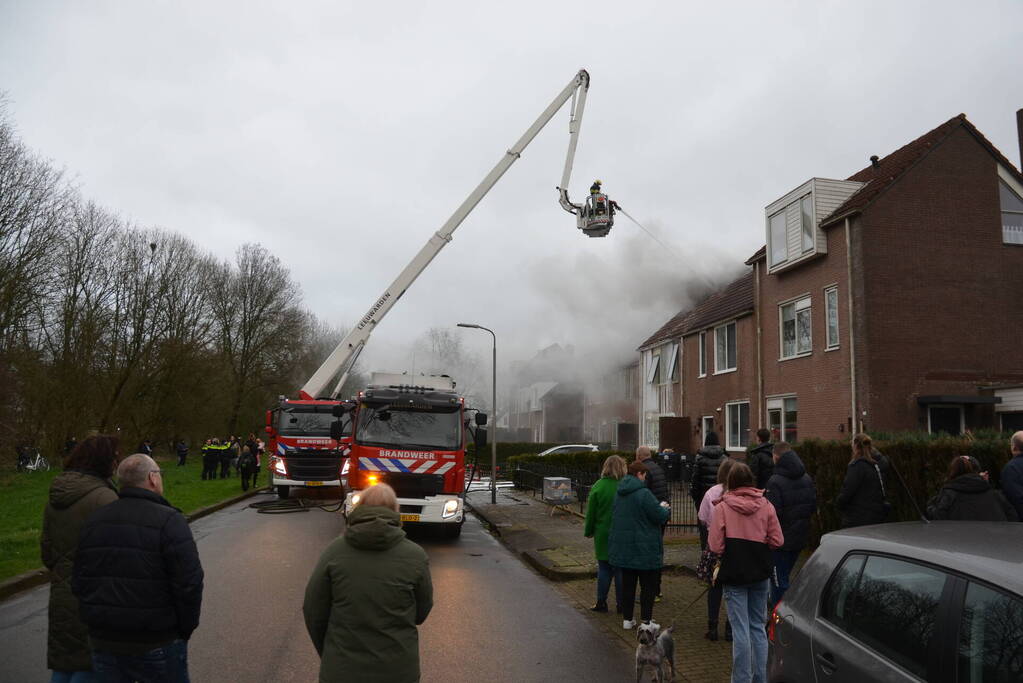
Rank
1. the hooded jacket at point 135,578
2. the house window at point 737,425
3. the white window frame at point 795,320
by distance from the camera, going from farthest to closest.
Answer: the house window at point 737,425 < the white window frame at point 795,320 < the hooded jacket at point 135,578

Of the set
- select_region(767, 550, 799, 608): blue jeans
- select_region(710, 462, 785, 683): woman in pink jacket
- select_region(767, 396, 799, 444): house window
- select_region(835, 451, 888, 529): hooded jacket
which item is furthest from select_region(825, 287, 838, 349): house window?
select_region(710, 462, 785, 683): woman in pink jacket

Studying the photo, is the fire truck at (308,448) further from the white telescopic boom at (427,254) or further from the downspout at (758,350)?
the downspout at (758,350)

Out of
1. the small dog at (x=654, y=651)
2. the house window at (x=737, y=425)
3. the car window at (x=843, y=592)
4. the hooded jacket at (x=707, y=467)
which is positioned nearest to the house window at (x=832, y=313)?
the house window at (x=737, y=425)

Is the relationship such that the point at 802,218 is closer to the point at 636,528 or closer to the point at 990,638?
the point at 636,528

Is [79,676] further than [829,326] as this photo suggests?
No

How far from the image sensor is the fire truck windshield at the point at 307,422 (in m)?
19.4

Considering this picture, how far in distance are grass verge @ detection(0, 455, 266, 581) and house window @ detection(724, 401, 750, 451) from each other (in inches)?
602

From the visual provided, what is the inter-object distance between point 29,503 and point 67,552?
1515 centimetres

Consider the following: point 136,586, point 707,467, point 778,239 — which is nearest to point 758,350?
point 778,239

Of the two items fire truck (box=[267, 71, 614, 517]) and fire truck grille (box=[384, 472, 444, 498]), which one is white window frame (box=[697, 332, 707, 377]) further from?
fire truck grille (box=[384, 472, 444, 498])

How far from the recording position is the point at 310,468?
63.6 feet

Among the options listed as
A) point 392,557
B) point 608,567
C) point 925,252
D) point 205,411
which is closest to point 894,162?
point 925,252

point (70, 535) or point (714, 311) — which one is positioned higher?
point (714, 311)

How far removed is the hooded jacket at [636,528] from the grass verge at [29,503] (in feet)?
22.9
